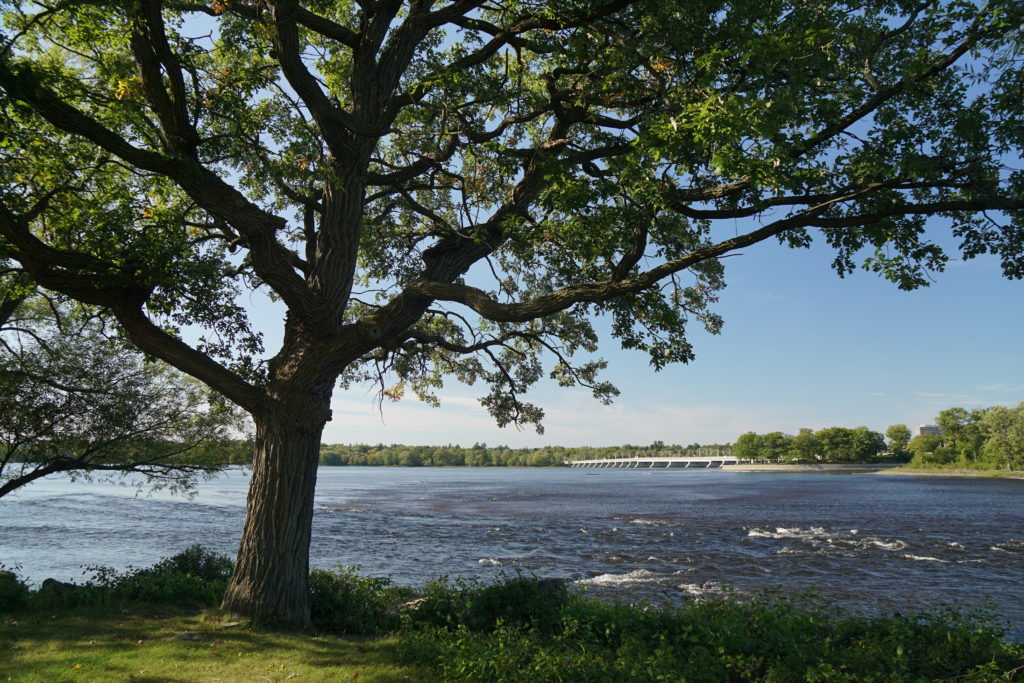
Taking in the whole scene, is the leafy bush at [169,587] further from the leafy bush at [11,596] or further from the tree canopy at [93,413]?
the tree canopy at [93,413]

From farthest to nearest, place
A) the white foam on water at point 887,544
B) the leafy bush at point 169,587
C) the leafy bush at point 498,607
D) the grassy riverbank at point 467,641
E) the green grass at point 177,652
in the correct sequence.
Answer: the white foam on water at point 887,544, the leafy bush at point 169,587, the leafy bush at point 498,607, the green grass at point 177,652, the grassy riverbank at point 467,641

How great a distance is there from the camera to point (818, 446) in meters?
160

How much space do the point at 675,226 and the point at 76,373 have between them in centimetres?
1443

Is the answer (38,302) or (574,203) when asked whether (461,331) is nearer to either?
(574,203)

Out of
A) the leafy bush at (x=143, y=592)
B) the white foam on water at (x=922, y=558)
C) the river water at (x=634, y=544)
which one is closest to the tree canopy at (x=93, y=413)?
the river water at (x=634, y=544)

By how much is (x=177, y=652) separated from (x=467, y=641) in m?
3.66

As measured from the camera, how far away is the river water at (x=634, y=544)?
18.7 meters

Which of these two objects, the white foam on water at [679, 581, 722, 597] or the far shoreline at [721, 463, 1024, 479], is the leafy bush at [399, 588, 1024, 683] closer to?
the white foam on water at [679, 581, 722, 597]

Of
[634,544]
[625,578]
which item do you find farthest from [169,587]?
[634,544]

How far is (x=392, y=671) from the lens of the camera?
734 centimetres

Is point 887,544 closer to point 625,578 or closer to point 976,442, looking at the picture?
point 625,578

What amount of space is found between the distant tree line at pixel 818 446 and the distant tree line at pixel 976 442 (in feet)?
30.4

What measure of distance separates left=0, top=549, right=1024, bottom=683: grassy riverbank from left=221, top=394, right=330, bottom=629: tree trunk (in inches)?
17.3

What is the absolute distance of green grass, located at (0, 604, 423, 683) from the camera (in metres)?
7.07
